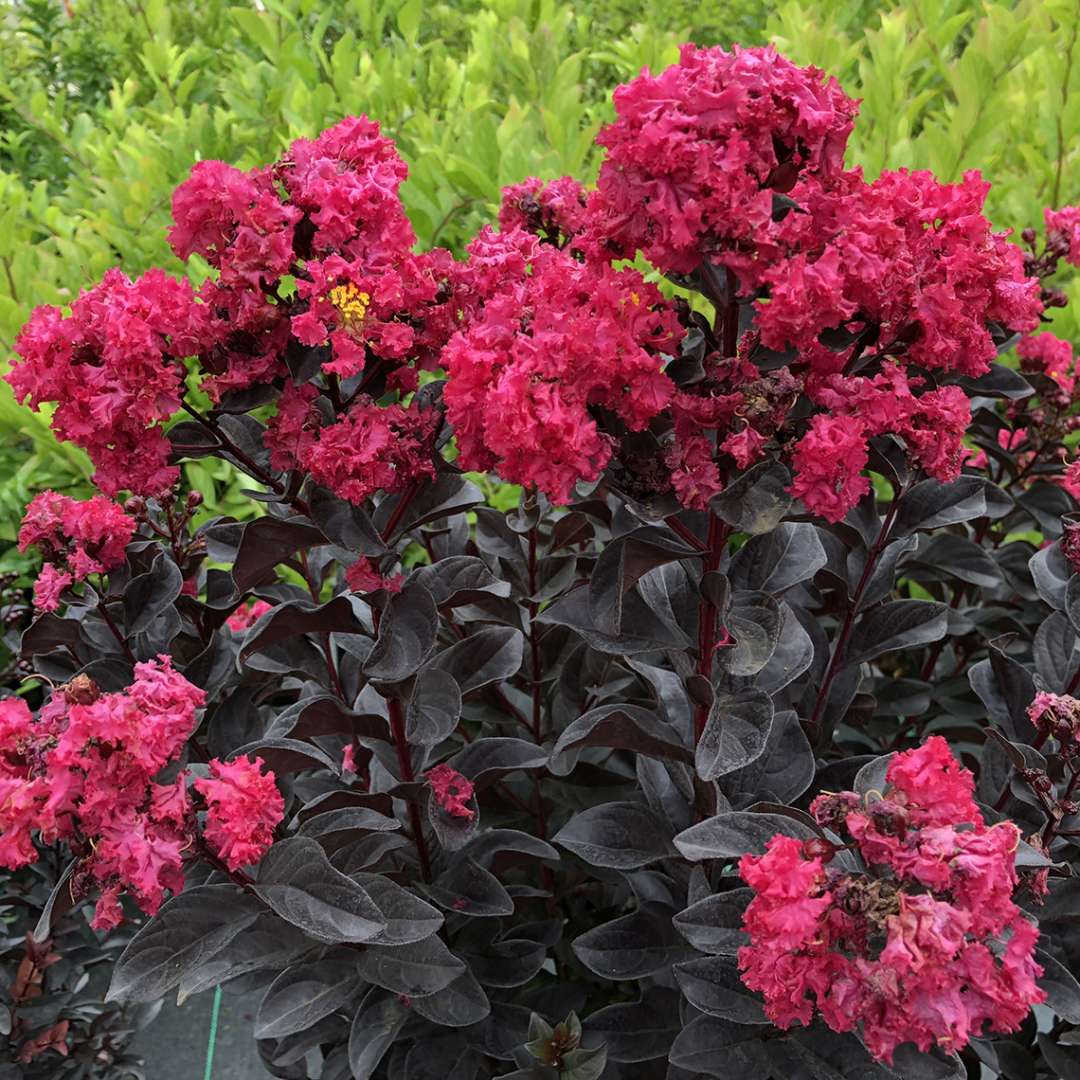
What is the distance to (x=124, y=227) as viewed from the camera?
274 centimetres

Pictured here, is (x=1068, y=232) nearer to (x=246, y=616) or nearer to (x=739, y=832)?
(x=739, y=832)

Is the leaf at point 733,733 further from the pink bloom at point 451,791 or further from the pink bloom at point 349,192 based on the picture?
the pink bloom at point 349,192

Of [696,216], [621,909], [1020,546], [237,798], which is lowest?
[621,909]

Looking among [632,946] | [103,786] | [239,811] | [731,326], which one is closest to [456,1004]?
[632,946]

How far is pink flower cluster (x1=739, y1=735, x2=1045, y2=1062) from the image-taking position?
81cm

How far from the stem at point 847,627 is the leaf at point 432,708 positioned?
489mm

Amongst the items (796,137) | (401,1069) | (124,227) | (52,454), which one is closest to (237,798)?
(401,1069)

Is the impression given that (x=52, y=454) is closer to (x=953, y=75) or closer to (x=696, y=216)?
(x=696, y=216)

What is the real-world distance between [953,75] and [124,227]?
202cm

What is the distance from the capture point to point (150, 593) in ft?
4.65

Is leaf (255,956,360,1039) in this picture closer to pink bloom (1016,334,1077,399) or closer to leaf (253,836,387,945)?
leaf (253,836,387,945)

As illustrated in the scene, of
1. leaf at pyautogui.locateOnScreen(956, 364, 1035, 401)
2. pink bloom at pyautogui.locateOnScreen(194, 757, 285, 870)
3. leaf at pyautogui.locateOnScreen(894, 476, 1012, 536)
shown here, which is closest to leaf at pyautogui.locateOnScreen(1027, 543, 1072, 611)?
leaf at pyautogui.locateOnScreen(894, 476, 1012, 536)

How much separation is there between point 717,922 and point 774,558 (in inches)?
16.5

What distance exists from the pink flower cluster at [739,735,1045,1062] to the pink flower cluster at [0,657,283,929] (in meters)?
0.52
